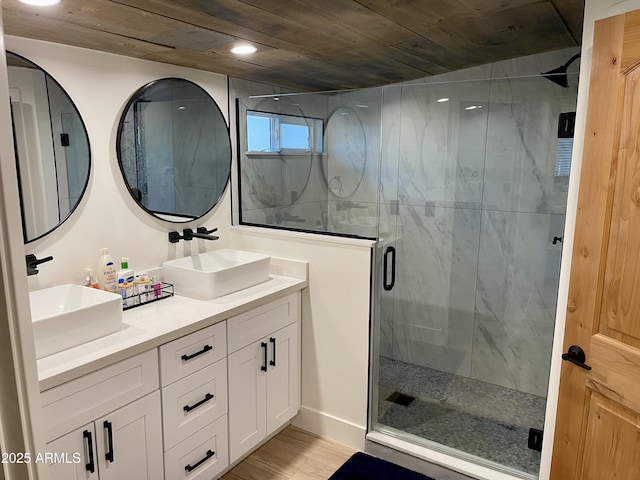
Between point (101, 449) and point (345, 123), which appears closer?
point (101, 449)

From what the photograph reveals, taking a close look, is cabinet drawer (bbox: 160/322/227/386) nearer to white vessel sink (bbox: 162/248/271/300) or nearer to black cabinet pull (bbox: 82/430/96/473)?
white vessel sink (bbox: 162/248/271/300)

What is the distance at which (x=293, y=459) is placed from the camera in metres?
2.48

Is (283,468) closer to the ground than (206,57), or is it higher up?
closer to the ground

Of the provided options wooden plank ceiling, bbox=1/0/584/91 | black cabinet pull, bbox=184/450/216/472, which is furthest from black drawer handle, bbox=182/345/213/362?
wooden plank ceiling, bbox=1/0/584/91

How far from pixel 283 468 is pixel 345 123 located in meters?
2.25

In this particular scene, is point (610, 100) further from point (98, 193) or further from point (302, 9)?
point (98, 193)

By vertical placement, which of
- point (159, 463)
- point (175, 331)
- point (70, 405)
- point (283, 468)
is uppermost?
point (175, 331)

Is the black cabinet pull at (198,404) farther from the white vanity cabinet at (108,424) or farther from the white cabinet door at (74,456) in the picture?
the white cabinet door at (74,456)

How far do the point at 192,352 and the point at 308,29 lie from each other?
4.69 feet

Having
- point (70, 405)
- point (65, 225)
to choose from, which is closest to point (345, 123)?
point (65, 225)

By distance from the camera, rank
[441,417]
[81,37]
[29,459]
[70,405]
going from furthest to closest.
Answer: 1. [441,417]
2. [81,37]
3. [70,405]
4. [29,459]

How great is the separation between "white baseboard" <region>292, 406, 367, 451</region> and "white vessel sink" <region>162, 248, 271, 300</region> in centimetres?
87

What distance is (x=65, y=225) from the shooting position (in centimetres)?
205

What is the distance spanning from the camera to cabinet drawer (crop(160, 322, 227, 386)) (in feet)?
6.14
